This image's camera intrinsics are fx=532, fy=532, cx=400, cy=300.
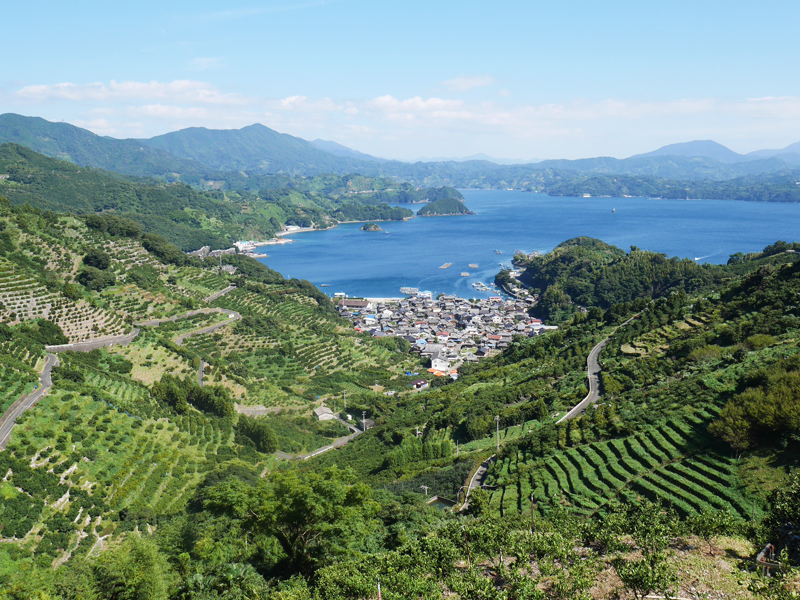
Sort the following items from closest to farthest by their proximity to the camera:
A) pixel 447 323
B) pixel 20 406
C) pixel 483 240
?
pixel 20 406
pixel 447 323
pixel 483 240

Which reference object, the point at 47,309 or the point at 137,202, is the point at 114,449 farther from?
the point at 137,202

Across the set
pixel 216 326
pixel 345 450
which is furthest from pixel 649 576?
pixel 216 326

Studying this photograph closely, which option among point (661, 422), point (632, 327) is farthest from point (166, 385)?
point (632, 327)

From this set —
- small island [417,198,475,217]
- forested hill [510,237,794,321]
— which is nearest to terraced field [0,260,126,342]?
forested hill [510,237,794,321]

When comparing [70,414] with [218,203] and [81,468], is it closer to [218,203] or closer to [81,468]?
[81,468]

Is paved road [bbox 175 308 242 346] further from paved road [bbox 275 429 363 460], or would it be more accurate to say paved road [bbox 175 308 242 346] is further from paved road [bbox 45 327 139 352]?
paved road [bbox 275 429 363 460]

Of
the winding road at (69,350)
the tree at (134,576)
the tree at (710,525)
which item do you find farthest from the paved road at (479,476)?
the winding road at (69,350)
